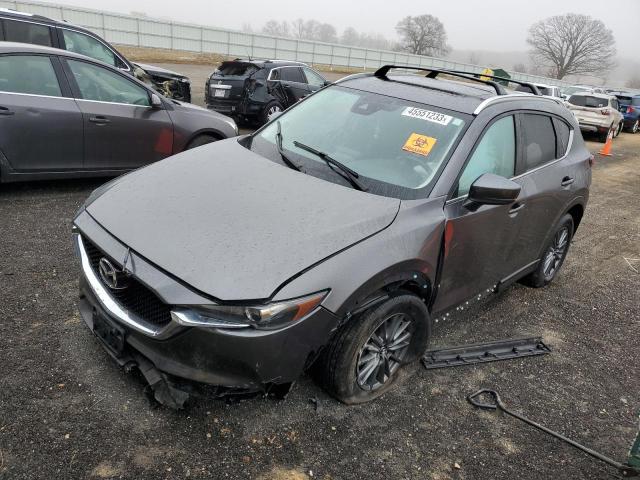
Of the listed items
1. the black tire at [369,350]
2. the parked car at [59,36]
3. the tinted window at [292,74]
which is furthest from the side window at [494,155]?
the tinted window at [292,74]

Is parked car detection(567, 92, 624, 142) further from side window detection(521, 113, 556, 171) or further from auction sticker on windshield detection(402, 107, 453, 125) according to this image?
auction sticker on windshield detection(402, 107, 453, 125)

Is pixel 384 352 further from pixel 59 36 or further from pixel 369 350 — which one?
pixel 59 36

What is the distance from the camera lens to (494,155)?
344 cm

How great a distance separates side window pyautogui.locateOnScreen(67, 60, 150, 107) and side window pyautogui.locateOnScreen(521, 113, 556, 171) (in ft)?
14.2

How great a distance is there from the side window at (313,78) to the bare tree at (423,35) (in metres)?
68.4

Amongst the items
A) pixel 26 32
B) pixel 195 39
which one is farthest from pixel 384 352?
pixel 195 39

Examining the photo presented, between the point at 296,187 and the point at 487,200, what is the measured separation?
3.71ft

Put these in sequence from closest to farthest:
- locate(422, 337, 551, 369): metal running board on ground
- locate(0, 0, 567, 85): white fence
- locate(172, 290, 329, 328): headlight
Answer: locate(172, 290, 329, 328): headlight, locate(422, 337, 551, 369): metal running board on ground, locate(0, 0, 567, 85): white fence

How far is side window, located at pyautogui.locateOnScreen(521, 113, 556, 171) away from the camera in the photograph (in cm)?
378

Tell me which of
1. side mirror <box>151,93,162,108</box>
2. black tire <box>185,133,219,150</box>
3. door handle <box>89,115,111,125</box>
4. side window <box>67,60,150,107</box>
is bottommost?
black tire <box>185,133,219,150</box>

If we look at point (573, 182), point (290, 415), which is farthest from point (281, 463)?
point (573, 182)

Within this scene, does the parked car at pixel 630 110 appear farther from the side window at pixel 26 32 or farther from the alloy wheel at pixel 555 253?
the side window at pixel 26 32

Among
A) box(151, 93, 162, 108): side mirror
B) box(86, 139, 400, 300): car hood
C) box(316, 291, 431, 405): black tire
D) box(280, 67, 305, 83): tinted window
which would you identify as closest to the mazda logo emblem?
box(86, 139, 400, 300): car hood

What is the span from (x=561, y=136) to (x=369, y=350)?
8.84 feet
